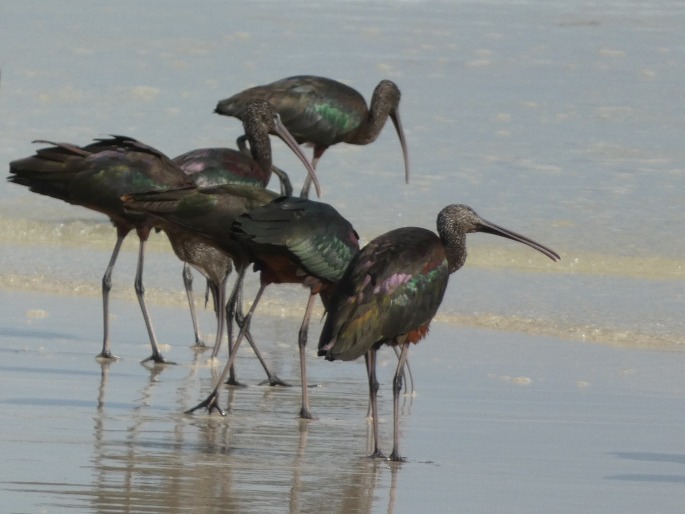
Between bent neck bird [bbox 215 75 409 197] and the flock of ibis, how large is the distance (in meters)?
2.21

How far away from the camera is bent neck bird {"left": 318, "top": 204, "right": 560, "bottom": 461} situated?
23.9 ft

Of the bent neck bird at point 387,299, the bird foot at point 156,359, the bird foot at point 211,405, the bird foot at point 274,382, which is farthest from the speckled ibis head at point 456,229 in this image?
the bird foot at point 156,359

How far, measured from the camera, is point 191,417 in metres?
8.04

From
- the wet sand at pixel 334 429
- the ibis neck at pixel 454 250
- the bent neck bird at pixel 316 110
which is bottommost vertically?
the wet sand at pixel 334 429

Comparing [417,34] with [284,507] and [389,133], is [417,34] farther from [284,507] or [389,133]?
[284,507]

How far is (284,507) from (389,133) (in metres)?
15.0

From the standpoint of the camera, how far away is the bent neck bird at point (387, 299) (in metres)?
7.29

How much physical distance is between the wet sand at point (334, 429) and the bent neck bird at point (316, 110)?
2.96 m

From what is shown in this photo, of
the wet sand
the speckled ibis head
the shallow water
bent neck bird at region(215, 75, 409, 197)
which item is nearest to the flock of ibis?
the speckled ibis head

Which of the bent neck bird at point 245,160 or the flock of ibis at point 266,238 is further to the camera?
the bent neck bird at point 245,160

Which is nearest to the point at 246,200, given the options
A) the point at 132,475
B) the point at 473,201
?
the point at 132,475

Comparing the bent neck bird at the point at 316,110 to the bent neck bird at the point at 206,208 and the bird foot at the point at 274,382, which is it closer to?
the bird foot at the point at 274,382

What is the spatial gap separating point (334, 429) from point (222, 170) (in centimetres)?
267

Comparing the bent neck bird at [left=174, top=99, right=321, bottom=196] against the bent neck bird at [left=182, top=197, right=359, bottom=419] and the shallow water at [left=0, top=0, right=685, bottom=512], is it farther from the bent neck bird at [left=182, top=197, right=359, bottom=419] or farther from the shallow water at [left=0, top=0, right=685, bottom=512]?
the bent neck bird at [left=182, top=197, right=359, bottom=419]
